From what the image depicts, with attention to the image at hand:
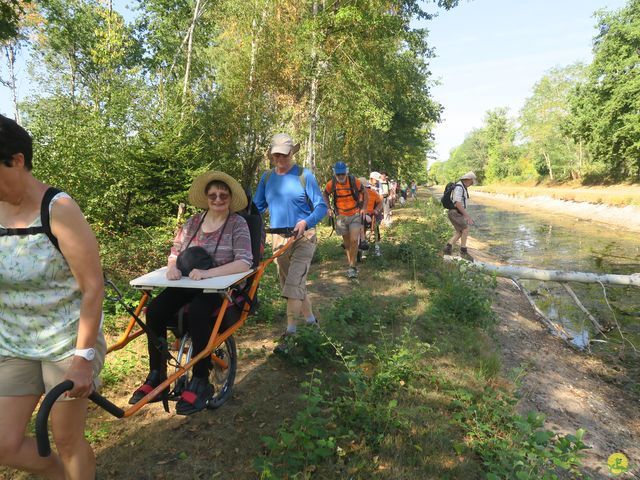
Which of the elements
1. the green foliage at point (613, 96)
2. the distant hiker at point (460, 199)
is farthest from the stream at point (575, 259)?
the green foliage at point (613, 96)

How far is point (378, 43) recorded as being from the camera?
13898 mm

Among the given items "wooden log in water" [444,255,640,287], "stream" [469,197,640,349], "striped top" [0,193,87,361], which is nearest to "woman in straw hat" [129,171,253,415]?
"striped top" [0,193,87,361]

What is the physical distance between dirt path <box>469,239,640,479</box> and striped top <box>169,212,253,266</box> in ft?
11.2

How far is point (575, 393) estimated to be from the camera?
18.0 feet

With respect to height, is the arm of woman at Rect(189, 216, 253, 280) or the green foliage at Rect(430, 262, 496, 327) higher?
the arm of woman at Rect(189, 216, 253, 280)

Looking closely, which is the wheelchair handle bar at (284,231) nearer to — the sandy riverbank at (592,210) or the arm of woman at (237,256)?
the arm of woman at (237,256)

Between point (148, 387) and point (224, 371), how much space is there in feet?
2.95

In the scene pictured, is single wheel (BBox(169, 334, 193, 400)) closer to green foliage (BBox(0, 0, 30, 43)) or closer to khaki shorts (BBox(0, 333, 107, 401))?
khaki shorts (BBox(0, 333, 107, 401))

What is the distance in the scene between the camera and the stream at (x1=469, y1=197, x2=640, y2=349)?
8477 mm

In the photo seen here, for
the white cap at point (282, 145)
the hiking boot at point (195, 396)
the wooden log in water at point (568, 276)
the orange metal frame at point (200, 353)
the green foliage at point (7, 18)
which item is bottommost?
the wooden log in water at point (568, 276)

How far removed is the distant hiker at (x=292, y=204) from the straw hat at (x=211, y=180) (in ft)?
2.87

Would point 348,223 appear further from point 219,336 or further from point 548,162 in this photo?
point 548,162

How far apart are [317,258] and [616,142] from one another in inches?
1330

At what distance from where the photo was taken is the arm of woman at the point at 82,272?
5.57 feet
